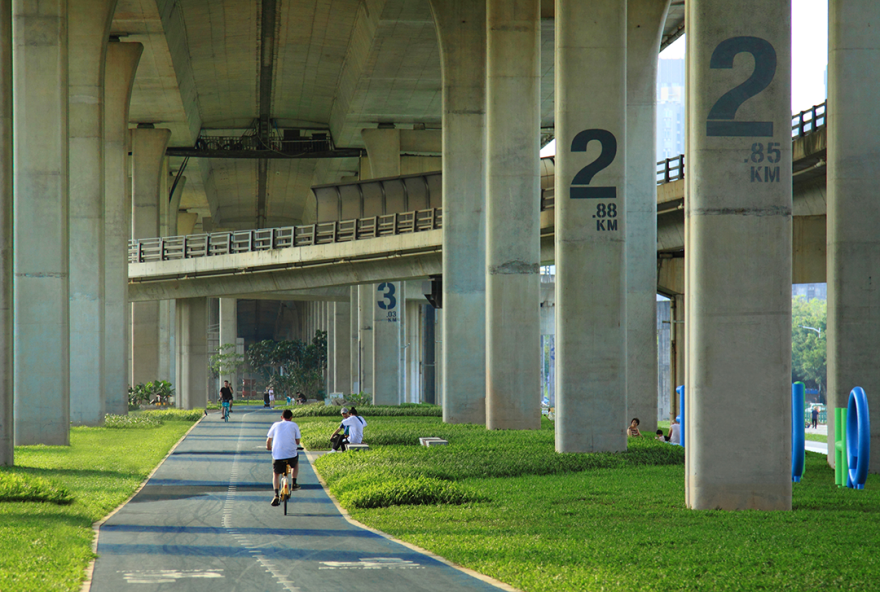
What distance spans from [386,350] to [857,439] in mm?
44030

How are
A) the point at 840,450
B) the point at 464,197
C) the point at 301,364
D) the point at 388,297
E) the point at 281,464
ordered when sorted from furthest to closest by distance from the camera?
the point at 301,364
the point at 388,297
the point at 464,197
the point at 840,450
the point at 281,464

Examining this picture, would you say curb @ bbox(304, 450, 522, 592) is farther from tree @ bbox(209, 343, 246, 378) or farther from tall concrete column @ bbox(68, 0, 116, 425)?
tree @ bbox(209, 343, 246, 378)

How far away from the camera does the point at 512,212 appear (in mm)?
31734

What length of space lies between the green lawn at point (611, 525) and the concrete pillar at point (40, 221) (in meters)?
9.49

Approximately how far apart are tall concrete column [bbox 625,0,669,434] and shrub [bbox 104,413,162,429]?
18226mm

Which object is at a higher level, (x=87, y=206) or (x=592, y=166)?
(x=87, y=206)

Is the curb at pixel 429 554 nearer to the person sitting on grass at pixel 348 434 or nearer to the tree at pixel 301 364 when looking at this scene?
the person sitting on grass at pixel 348 434

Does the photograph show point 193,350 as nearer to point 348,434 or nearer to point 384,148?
point 384,148

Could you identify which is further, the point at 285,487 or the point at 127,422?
the point at 127,422

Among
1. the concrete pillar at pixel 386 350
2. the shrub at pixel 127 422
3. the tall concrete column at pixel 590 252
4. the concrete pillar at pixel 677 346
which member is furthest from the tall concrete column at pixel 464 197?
the concrete pillar at pixel 386 350

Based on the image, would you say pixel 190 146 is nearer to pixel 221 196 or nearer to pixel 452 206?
pixel 221 196

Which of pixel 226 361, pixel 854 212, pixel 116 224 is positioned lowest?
pixel 226 361

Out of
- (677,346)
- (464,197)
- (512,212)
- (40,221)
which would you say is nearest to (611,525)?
(512,212)

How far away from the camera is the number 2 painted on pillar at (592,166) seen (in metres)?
23.7
